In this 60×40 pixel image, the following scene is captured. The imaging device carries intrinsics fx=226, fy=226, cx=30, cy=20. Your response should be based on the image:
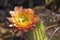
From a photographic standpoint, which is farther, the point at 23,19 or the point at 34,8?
the point at 34,8

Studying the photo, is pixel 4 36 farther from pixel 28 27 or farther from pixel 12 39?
pixel 28 27

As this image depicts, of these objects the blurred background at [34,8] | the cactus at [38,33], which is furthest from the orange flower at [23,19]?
the blurred background at [34,8]

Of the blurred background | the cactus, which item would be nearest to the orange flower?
the cactus

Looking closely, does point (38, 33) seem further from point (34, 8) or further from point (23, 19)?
point (34, 8)

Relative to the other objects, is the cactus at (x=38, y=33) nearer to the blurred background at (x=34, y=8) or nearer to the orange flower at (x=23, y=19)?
the orange flower at (x=23, y=19)

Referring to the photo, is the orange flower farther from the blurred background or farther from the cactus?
the blurred background

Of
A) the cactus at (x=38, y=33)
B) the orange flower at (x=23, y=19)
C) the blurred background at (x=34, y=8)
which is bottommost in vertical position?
the blurred background at (x=34, y=8)

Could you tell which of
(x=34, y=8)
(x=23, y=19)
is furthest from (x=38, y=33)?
(x=34, y=8)

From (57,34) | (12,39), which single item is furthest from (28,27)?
(12,39)
